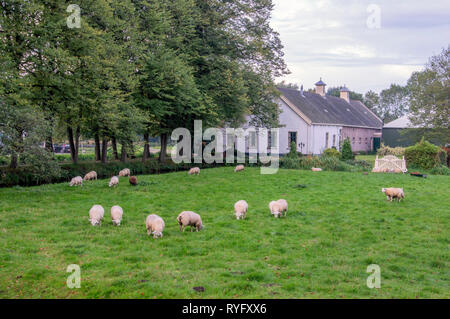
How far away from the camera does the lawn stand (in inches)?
296

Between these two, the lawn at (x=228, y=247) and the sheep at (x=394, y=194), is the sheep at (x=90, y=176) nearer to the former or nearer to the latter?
the lawn at (x=228, y=247)

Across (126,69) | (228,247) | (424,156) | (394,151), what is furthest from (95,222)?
(394,151)

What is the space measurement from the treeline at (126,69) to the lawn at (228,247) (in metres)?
4.90

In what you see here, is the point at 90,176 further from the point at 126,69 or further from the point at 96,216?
the point at 96,216

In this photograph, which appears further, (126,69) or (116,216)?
(126,69)

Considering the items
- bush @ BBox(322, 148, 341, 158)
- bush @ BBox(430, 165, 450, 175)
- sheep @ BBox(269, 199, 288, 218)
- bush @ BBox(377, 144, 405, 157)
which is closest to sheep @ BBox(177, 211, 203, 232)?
sheep @ BBox(269, 199, 288, 218)

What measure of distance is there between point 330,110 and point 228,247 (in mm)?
47040

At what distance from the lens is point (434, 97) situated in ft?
140

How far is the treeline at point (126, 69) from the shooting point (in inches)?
730

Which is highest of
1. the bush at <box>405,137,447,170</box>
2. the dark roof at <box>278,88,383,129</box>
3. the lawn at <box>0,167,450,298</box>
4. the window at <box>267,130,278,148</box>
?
the dark roof at <box>278,88,383,129</box>

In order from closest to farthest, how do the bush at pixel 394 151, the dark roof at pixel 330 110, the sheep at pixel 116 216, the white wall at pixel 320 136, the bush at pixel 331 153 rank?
1. the sheep at pixel 116 216
2. the bush at pixel 394 151
3. the bush at pixel 331 153
4. the white wall at pixel 320 136
5. the dark roof at pixel 330 110

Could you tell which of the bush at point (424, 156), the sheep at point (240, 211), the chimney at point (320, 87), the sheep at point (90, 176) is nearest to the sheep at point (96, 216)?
the sheep at point (240, 211)

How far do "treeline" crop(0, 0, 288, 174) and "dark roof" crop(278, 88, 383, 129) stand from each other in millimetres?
12289

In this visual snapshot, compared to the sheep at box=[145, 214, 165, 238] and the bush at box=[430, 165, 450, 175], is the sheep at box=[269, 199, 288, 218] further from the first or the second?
the bush at box=[430, 165, 450, 175]
